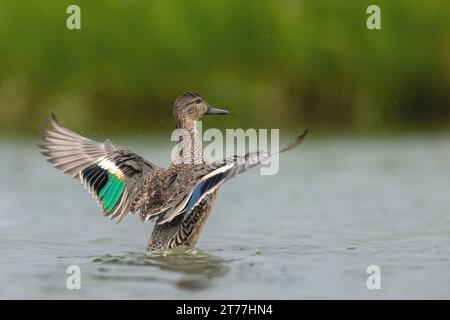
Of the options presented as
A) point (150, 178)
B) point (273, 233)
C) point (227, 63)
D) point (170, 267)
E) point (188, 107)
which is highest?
point (227, 63)

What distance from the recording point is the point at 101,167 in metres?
7.31

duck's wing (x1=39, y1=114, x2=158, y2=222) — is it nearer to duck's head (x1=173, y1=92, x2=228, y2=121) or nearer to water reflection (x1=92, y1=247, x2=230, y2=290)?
water reflection (x1=92, y1=247, x2=230, y2=290)

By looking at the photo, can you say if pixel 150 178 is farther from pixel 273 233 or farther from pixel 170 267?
pixel 273 233

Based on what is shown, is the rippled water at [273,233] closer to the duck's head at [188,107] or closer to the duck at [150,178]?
the duck at [150,178]

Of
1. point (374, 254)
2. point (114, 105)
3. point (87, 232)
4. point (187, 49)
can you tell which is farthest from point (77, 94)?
point (374, 254)

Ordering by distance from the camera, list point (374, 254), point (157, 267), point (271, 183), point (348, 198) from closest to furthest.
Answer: point (157, 267), point (374, 254), point (348, 198), point (271, 183)

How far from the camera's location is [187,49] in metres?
13.6

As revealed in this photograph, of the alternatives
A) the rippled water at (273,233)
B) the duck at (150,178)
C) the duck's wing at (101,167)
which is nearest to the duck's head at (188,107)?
the duck at (150,178)

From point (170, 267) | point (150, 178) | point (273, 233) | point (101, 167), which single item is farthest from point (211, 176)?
point (273, 233)

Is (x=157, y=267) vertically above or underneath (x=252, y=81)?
underneath

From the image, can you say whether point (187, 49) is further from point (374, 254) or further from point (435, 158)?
point (374, 254)

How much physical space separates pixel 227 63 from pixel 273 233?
5.77m

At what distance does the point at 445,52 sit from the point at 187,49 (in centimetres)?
327
